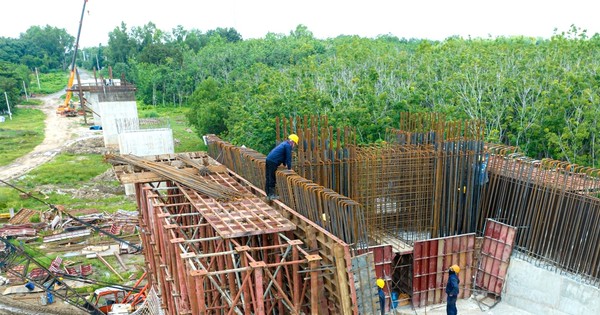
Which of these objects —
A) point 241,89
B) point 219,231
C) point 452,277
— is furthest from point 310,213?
point 241,89

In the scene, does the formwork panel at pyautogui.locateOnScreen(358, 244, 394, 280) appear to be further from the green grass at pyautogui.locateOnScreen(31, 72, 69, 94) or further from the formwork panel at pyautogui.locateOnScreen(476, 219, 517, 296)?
the green grass at pyautogui.locateOnScreen(31, 72, 69, 94)

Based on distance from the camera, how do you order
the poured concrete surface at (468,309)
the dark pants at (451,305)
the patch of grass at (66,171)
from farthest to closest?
the patch of grass at (66,171) < the poured concrete surface at (468,309) < the dark pants at (451,305)

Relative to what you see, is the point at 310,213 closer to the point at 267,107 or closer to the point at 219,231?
the point at 219,231

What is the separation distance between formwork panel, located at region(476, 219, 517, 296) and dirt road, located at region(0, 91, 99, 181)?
28905 mm

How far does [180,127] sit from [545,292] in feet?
129

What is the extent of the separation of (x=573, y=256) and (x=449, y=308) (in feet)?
10.6

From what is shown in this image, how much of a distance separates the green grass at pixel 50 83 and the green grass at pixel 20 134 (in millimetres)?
18653

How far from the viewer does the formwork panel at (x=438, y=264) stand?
1146cm

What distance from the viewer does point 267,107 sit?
22125mm

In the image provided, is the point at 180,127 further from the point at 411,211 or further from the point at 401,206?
the point at 411,211

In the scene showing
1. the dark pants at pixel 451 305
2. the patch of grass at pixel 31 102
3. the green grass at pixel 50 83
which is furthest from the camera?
the green grass at pixel 50 83

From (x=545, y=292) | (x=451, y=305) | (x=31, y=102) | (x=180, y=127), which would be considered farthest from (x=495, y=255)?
(x=31, y=102)

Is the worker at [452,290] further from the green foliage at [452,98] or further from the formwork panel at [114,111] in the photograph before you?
the formwork panel at [114,111]

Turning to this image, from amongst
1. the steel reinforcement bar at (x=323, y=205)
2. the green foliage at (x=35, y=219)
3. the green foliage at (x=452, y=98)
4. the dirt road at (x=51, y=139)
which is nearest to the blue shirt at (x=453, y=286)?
the steel reinforcement bar at (x=323, y=205)
